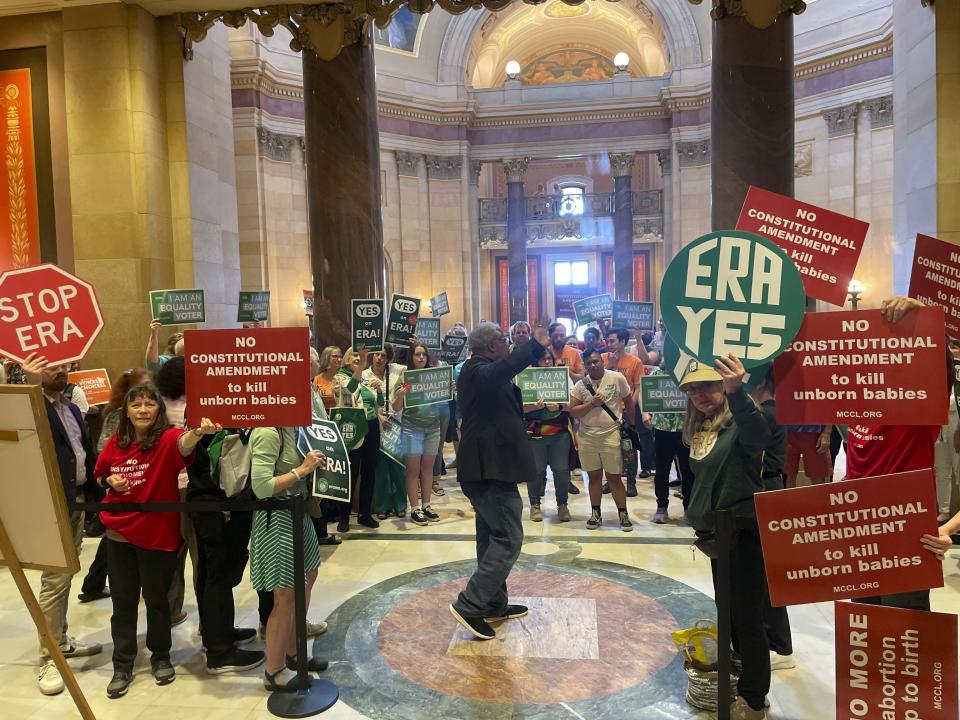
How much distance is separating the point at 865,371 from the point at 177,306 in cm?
Answer: 685

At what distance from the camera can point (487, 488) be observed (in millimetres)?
4727

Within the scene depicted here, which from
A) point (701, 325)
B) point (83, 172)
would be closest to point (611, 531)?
point (701, 325)

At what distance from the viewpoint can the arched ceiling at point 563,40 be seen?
25984mm

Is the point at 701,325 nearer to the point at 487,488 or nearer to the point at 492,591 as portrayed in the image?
the point at 487,488

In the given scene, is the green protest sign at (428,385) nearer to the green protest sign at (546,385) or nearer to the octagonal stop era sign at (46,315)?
the green protest sign at (546,385)

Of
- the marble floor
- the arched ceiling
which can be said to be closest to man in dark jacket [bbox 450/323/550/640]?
the marble floor

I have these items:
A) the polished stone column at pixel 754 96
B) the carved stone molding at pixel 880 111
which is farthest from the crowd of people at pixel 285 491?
the carved stone molding at pixel 880 111

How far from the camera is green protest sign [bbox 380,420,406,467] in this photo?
761 cm

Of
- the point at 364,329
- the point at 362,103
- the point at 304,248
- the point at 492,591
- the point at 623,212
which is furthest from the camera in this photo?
the point at 623,212

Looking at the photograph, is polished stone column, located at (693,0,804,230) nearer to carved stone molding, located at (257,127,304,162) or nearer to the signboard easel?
the signboard easel

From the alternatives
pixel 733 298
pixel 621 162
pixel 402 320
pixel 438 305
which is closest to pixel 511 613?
pixel 733 298

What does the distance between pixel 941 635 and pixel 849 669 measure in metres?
0.38

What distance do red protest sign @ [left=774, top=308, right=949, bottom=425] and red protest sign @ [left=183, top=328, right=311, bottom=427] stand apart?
2.42 m

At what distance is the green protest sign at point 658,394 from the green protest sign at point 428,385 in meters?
2.08
